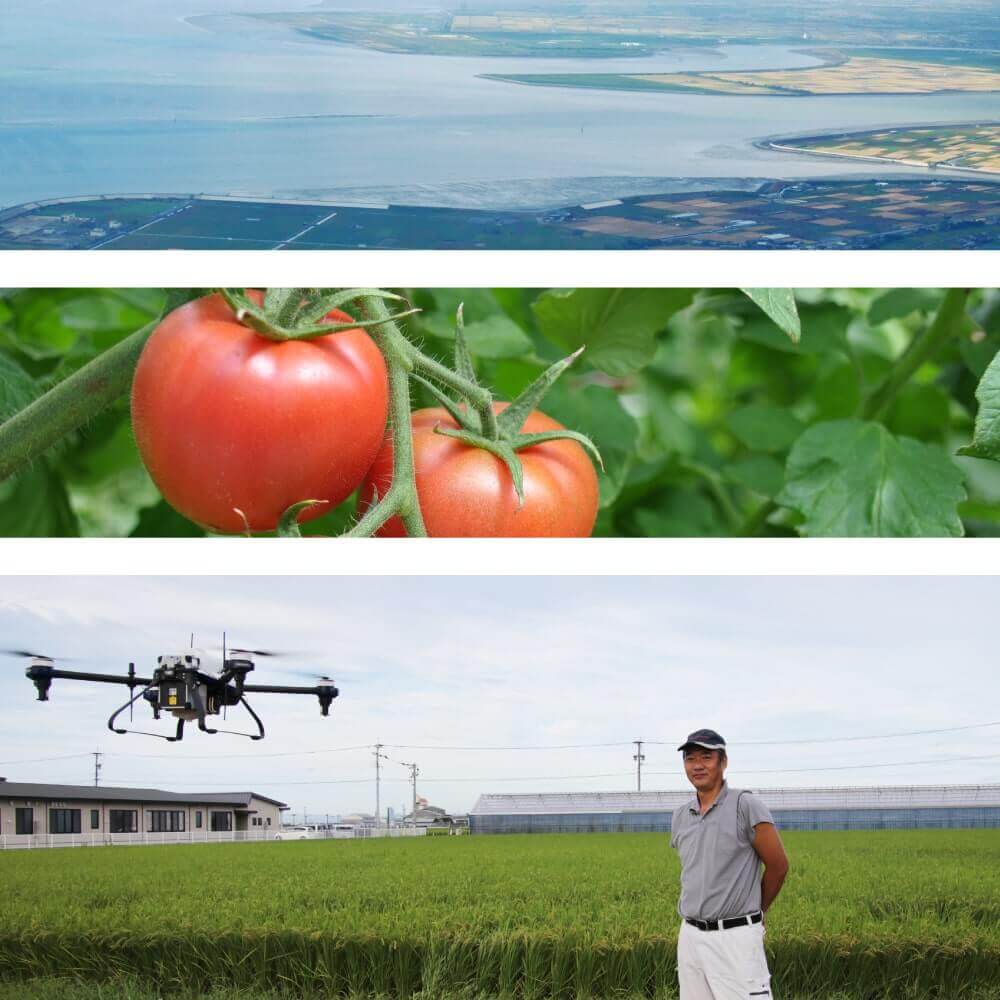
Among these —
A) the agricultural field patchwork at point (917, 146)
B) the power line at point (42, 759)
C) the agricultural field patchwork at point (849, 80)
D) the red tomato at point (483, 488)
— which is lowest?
the power line at point (42, 759)

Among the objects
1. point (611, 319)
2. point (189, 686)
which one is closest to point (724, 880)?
point (611, 319)

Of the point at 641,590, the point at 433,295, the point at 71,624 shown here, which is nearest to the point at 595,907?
the point at 641,590

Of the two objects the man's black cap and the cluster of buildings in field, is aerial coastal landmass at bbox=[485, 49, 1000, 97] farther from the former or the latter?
the cluster of buildings in field

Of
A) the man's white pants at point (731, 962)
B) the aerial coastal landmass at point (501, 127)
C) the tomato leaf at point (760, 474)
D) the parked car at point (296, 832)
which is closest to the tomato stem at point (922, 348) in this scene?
the tomato leaf at point (760, 474)

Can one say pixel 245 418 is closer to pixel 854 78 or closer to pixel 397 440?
pixel 397 440

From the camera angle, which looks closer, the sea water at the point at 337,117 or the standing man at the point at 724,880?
the sea water at the point at 337,117

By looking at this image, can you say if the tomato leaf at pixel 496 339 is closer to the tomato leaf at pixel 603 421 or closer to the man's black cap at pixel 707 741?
the tomato leaf at pixel 603 421
